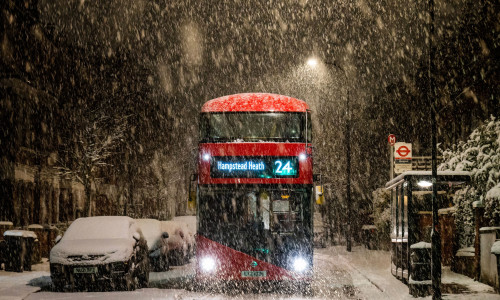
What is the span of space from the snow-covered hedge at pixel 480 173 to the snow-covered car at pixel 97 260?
7.87 metres

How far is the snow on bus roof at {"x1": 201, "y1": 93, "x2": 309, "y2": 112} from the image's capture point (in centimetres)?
1552

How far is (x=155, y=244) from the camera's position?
19734 millimetres

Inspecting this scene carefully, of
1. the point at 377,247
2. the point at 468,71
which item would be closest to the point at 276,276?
A: the point at 468,71

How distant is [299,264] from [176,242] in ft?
27.0

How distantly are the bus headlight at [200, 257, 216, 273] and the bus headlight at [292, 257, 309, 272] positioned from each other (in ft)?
5.68

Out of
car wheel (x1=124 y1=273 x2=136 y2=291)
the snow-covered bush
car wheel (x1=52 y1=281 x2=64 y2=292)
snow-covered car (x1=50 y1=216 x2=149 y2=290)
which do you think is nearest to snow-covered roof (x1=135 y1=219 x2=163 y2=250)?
snow-covered car (x1=50 y1=216 x2=149 y2=290)

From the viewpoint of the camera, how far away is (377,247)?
109 feet

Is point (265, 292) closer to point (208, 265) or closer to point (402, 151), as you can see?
point (208, 265)

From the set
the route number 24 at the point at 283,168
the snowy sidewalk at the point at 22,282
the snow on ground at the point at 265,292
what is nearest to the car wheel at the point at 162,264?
the snow on ground at the point at 265,292

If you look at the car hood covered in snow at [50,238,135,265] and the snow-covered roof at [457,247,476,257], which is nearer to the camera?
the car hood covered in snow at [50,238,135,265]

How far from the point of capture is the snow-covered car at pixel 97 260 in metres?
14.0

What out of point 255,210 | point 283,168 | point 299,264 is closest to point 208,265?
point 255,210

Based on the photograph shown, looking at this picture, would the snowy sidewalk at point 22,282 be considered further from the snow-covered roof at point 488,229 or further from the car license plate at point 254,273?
the snow-covered roof at point 488,229

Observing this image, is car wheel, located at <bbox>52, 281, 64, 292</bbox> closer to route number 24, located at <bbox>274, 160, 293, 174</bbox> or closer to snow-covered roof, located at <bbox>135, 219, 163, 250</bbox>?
snow-covered roof, located at <bbox>135, 219, 163, 250</bbox>
